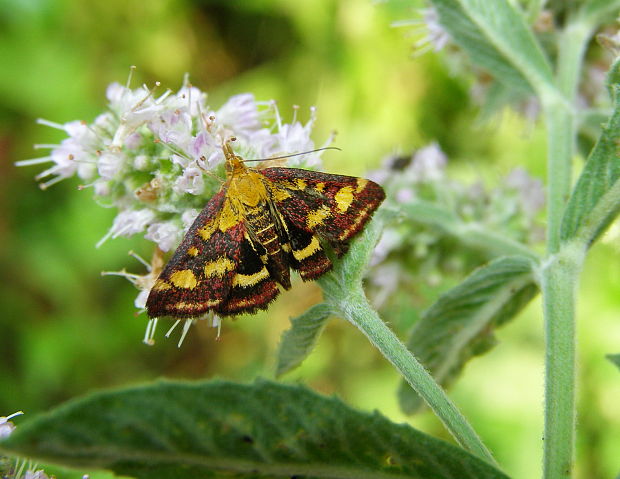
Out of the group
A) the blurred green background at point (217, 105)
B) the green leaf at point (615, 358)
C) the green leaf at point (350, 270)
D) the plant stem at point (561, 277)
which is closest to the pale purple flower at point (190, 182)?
the green leaf at point (350, 270)

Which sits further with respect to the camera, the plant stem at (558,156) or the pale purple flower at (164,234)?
the plant stem at (558,156)

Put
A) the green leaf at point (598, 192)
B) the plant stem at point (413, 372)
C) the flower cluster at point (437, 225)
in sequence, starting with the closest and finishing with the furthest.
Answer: the plant stem at point (413, 372)
the green leaf at point (598, 192)
the flower cluster at point (437, 225)

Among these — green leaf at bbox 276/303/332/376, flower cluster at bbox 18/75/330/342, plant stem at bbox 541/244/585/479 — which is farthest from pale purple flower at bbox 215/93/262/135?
plant stem at bbox 541/244/585/479

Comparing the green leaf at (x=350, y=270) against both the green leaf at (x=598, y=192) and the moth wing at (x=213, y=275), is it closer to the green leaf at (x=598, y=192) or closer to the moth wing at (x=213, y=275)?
the moth wing at (x=213, y=275)

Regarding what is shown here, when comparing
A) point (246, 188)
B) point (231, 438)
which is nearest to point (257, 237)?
point (246, 188)

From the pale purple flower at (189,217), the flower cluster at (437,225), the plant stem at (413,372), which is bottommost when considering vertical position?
the plant stem at (413,372)

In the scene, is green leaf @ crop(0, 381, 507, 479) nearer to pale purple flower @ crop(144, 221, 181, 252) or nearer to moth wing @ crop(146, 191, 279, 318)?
moth wing @ crop(146, 191, 279, 318)
